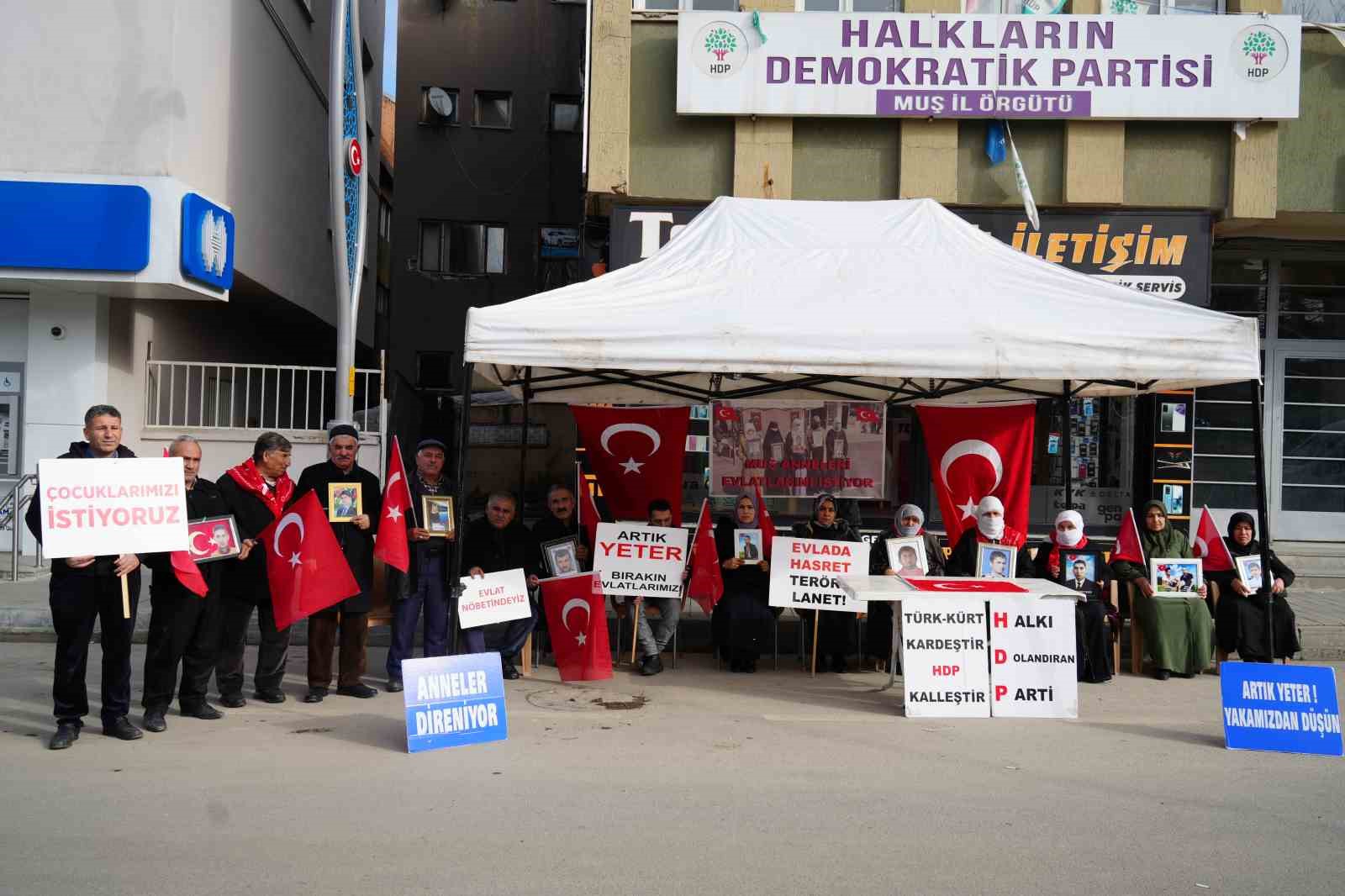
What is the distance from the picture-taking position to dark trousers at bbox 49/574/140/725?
621 centimetres

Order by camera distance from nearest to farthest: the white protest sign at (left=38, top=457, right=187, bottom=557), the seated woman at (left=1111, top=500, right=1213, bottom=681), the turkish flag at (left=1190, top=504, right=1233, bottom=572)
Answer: the white protest sign at (left=38, top=457, right=187, bottom=557)
the seated woman at (left=1111, top=500, right=1213, bottom=681)
the turkish flag at (left=1190, top=504, right=1233, bottom=572)

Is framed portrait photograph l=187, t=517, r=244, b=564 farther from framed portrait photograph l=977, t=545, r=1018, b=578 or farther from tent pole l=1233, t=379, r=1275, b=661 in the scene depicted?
tent pole l=1233, t=379, r=1275, b=661

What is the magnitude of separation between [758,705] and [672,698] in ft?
2.11

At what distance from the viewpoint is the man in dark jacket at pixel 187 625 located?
670cm

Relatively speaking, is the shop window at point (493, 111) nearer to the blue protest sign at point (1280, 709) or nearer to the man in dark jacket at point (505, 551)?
the man in dark jacket at point (505, 551)

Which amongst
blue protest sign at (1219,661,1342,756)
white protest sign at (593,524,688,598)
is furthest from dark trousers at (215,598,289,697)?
blue protest sign at (1219,661,1342,756)

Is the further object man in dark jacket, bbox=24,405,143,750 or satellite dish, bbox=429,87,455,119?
satellite dish, bbox=429,87,455,119

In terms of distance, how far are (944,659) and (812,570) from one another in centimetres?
152

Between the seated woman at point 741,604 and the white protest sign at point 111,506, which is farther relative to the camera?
the seated woman at point 741,604

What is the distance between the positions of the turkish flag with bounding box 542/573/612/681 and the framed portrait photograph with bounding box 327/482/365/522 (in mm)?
1620

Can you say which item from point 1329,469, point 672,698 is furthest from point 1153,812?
point 1329,469

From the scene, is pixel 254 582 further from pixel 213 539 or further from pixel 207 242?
pixel 207 242

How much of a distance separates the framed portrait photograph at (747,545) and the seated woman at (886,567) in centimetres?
96

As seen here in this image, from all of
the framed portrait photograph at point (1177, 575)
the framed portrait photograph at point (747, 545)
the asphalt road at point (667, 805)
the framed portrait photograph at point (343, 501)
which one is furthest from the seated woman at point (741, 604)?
the framed portrait photograph at point (1177, 575)
